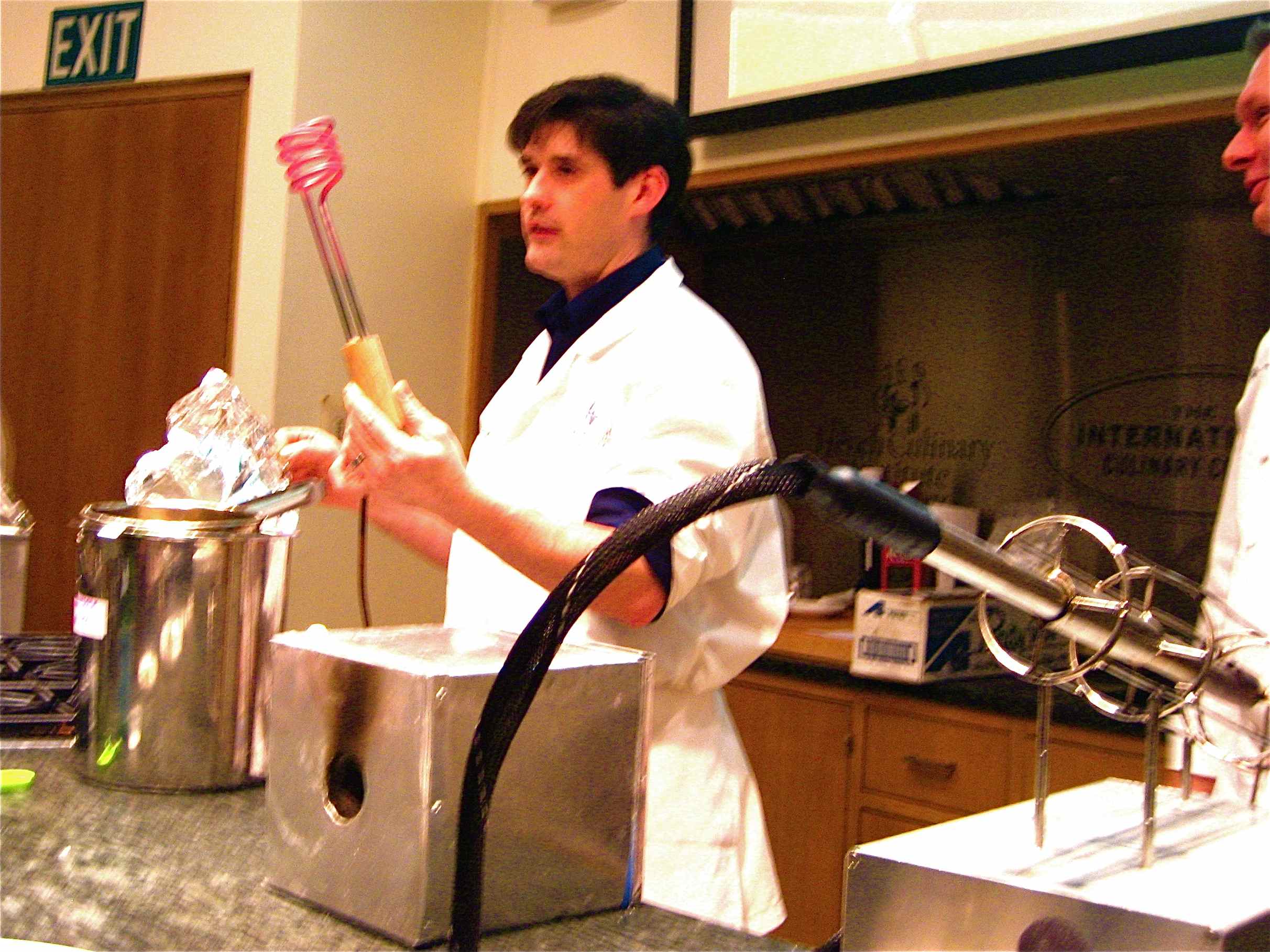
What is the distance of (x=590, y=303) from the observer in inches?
51.1

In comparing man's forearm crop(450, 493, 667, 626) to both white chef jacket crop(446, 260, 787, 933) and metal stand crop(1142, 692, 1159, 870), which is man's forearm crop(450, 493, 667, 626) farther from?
metal stand crop(1142, 692, 1159, 870)

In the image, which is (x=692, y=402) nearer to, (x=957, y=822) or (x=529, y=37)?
(x=957, y=822)

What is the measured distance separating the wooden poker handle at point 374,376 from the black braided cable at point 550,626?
38 cm

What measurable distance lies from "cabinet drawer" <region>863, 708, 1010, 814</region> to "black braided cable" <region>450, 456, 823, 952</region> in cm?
147

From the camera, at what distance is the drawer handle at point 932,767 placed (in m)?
1.91

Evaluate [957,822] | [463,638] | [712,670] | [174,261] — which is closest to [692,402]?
[712,670]

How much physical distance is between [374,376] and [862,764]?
55.0 inches

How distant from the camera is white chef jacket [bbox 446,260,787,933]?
3.63 feet

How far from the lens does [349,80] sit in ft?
8.63

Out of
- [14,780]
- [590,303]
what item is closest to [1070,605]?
[14,780]

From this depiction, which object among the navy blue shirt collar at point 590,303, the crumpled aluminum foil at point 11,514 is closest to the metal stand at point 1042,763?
the navy blue shirt collar at point 590,303

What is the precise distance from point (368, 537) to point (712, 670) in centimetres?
169

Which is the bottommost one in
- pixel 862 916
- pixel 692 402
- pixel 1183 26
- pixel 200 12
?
pixel 862 916

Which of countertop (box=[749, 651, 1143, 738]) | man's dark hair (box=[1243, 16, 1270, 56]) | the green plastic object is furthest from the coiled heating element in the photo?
countertop (box=[749, 651, 1143, 738])
